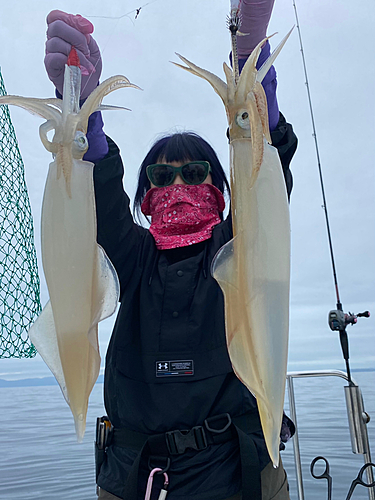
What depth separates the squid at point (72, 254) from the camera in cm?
142

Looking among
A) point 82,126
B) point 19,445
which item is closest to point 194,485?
point 82,126

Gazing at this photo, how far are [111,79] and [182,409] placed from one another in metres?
1.25

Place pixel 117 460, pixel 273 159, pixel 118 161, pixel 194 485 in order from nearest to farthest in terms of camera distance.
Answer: pixel 273 159
pixel 194 485
pixel 117 460
pixel 118 161

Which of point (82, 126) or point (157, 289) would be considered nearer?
point (82, 126)

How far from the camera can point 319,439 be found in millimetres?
7379

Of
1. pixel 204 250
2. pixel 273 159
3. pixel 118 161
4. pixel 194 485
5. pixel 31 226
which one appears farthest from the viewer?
pixel 31 226

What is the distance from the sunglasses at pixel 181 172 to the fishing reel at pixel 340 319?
3.65 ft

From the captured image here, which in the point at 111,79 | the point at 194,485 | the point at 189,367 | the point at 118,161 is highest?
the point at 111,79

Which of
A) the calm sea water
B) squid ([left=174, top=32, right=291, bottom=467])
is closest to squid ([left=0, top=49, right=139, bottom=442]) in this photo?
squid ([left=174, top=32, right=291, bottom=467])

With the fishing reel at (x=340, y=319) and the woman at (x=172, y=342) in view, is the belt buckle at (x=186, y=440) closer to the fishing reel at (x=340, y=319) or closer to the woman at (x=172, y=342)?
the woman at (x=172, y=342)

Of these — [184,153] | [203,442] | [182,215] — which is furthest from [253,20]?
[203,442]

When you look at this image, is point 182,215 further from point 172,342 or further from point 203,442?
point 203,442

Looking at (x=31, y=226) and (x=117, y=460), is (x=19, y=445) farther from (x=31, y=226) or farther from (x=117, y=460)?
(x=117, y=460)

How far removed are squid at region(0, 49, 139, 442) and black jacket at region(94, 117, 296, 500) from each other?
0.44 m
